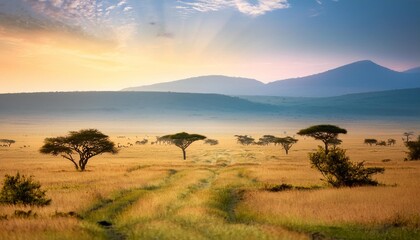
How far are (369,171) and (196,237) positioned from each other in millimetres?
23869

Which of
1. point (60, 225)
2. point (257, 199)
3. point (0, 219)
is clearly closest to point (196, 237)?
point (60, 225)

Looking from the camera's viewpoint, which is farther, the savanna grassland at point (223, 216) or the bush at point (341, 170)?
the bush at point (341, 170)

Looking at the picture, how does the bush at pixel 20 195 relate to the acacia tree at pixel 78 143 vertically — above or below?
below

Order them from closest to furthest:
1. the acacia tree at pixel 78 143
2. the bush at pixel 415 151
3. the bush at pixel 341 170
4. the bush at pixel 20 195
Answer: the bush at pixel 20 195, the bush at pixel 341 170, the acacia tree at pixel 78 143, the bush at pixel 415 151

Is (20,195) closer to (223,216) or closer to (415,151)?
(223,216)

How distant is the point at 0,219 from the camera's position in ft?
58.1

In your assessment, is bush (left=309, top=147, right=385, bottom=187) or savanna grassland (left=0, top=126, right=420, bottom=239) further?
bush (left=309, top=147, right=385, bottom=187)

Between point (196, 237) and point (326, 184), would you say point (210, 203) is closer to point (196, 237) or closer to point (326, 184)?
point (196, 237)

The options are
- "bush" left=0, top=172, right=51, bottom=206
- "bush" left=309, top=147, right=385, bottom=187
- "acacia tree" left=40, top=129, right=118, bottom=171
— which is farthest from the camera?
"acacia tree" left=40, top=129, right=118, bottom=171

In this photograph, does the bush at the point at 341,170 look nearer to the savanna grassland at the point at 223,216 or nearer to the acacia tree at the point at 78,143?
the savanna grassland at the point at 223,216

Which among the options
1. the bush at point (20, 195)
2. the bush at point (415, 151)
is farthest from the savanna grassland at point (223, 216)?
the bush at point (415, 151)

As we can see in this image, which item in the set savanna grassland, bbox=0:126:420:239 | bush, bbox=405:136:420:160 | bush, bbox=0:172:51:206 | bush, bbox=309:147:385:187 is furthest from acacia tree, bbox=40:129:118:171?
bush, bbox=405:136:420:160

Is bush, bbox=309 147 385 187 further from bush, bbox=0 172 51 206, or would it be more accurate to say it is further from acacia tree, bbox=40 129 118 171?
acacia tree, bbox=40 129 118 171

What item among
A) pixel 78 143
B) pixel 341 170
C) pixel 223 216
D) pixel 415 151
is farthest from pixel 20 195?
pixel 415 151
